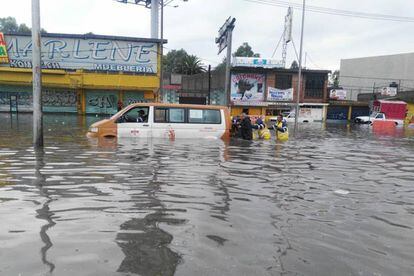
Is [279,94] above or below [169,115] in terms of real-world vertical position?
above

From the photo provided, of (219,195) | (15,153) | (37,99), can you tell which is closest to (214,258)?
(219,195)

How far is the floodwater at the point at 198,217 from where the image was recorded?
373 cm

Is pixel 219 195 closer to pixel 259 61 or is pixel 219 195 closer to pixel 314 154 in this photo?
pixel 314 154

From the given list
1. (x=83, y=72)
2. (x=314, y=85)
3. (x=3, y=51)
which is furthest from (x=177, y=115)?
(x=314, y=85)

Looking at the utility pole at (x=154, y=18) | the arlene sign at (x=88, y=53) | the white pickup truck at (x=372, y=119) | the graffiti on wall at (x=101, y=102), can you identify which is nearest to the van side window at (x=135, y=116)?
the arlene sign at (x=88, y=53)

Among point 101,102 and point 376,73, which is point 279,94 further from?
point 376,73

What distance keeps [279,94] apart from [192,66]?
110 ft

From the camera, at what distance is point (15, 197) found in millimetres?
5863

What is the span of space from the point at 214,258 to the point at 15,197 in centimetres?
352

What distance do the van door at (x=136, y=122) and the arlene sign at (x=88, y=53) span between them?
23498mm

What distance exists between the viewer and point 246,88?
146ft

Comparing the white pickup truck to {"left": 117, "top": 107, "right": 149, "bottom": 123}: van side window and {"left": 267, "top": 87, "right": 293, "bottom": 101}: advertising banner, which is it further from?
{"left": 117, "top": 107, "right": 149, "bottom": 123}: van side window

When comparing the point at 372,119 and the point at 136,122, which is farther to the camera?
the point at 372,119

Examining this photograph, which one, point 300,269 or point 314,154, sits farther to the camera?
point 314,154
